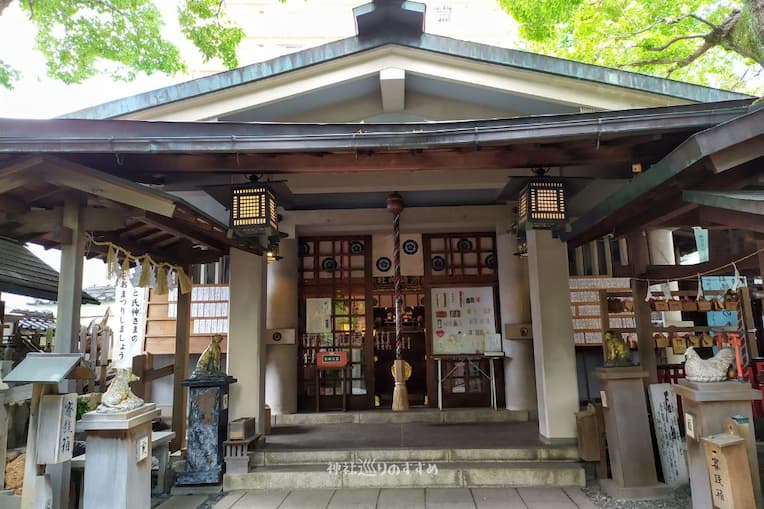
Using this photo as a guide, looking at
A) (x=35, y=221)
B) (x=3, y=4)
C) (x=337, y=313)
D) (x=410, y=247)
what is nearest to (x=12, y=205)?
(x=35, y=221)

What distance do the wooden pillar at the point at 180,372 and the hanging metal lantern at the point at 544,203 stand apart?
522 cm

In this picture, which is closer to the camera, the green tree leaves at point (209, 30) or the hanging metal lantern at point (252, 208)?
the hanging metal lantern at point (252, 208)

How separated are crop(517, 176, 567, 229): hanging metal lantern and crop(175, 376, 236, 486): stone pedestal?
4.55 meters

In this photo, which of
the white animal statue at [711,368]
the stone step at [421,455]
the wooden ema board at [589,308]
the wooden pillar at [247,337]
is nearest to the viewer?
the white animal statue at [711,368]

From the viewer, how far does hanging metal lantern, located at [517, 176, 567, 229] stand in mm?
4988

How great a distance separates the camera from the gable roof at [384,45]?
18.4ft

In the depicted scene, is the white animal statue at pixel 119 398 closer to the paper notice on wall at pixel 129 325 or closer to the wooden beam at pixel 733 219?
the paper notice on wall at pixel 129 325

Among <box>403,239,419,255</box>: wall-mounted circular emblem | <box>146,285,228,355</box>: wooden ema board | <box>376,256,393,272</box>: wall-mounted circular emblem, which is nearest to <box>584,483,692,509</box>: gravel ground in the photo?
<box>403,239,419,255</box>: wall-mounted circular emblem

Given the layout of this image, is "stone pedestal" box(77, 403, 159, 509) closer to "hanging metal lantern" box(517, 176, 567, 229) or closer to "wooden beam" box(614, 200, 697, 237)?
"hanging metal lantern" box(517, 176, 567, 229)

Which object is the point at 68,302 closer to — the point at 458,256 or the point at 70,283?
the point at 70,283

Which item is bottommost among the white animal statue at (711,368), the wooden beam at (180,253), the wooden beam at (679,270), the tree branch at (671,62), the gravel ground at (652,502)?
the gravel ground at (652,502)

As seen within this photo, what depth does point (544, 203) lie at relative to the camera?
5.01m

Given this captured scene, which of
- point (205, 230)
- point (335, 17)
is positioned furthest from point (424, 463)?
point (335, 17)

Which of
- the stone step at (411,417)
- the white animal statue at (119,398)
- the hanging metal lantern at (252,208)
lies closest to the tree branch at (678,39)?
the stone step at (411,417)
